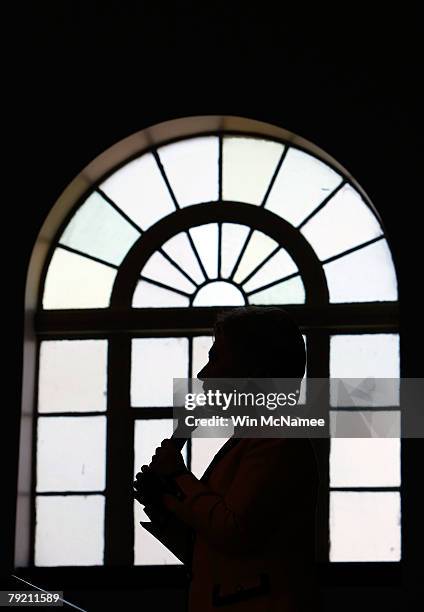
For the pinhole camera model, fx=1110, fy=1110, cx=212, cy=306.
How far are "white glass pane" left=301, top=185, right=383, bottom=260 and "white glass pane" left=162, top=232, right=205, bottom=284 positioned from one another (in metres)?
0.58

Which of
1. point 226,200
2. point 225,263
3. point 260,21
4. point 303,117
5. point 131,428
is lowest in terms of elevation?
point 131,428

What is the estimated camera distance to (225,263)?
5719mm

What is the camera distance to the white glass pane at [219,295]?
5.70 meters

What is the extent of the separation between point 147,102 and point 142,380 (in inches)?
56.5

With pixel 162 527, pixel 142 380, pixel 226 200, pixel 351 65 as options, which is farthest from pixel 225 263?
pixel 162 527

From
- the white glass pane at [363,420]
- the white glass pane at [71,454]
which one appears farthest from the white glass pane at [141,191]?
the white glass pane at [363,420]

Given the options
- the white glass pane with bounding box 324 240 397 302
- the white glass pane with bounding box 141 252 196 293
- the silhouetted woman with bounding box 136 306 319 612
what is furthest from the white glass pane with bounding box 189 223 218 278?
the silhouetted woman with bounding box 136 306 319 612

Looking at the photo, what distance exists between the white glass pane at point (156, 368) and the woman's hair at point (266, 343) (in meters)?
3.81

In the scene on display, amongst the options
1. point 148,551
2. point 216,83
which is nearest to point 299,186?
point 216,83

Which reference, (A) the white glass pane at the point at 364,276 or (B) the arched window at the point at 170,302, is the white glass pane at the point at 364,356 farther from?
(A) the white glass pane at the point at 364,276

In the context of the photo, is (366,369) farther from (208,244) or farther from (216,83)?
(216,83)

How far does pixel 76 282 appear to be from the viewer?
5852 mm

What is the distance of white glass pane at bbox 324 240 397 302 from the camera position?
5629 mm

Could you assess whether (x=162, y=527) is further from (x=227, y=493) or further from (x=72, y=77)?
(x=72, y=77)
